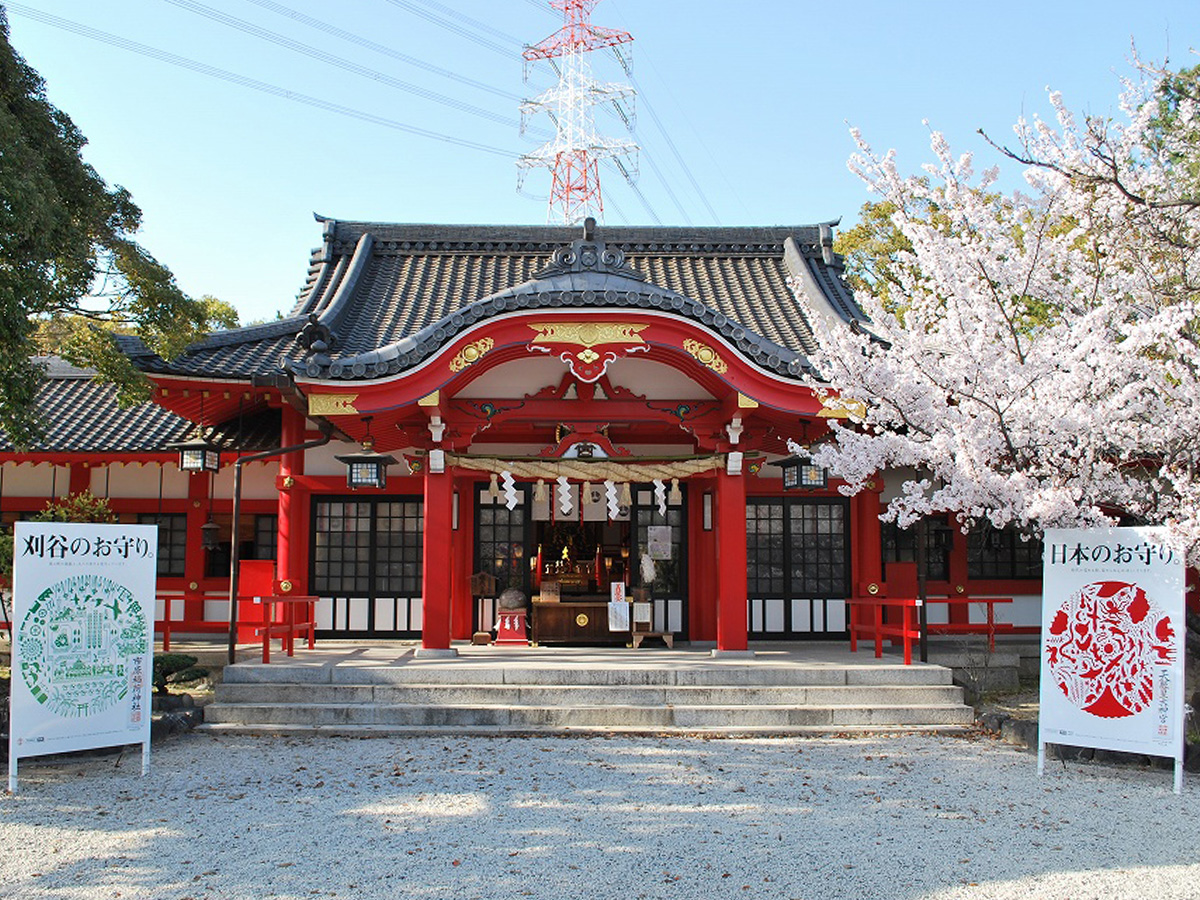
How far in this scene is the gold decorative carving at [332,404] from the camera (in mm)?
Answer: 10562

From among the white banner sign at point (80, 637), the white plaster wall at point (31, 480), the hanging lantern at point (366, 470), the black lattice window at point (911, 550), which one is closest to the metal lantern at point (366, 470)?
the hanging lantern at point (366, 470)

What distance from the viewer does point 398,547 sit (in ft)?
44.7

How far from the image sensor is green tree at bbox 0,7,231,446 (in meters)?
7.55

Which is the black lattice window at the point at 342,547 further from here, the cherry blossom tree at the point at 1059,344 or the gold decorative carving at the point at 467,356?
the cherry blossom tree at the point at 1059,344

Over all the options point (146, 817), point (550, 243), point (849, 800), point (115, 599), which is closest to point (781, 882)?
point (849, 800)

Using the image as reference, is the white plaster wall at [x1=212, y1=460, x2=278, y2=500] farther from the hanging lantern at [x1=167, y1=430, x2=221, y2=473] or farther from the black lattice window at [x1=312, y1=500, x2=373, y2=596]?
the hanging lantern at [x1=167, y1=430, x2=221, y2=473]

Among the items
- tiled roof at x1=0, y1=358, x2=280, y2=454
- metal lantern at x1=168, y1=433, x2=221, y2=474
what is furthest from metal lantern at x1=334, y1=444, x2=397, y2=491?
tiled roof at x1=0, y1=358, x2=280, y2=454

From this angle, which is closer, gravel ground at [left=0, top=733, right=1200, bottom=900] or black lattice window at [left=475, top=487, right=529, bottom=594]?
gravel ground at [left=0, top=733, right=1200, bottom=900]

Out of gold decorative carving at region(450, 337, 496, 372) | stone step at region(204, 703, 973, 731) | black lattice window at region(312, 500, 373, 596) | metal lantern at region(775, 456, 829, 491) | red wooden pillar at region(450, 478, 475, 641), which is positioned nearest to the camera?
stone step at region(204, 703, 973, 731)

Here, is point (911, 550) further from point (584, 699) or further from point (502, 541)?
point (584, 699)

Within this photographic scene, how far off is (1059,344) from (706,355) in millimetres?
3888

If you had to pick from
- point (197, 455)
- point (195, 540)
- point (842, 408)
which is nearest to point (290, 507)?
point (195, 540)

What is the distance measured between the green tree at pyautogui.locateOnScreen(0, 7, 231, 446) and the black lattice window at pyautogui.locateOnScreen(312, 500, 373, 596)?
154 inches

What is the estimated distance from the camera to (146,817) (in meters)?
6.48
